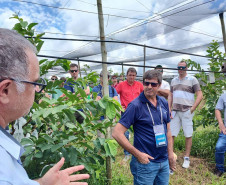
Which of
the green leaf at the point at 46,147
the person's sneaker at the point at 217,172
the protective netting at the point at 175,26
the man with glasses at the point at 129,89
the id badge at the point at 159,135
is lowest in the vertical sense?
the person's sneaker at the point at 217,172

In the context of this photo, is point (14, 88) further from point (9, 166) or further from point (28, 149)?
point (28, 149)

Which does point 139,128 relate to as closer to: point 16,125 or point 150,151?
point 150,151

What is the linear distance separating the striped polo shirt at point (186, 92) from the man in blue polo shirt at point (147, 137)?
4.94ft

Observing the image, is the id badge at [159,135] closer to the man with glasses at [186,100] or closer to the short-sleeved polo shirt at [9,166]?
the short-sleeved polo shirt at [9,166]

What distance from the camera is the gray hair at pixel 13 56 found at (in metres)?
0.60

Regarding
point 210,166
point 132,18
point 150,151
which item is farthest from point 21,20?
point 132,18

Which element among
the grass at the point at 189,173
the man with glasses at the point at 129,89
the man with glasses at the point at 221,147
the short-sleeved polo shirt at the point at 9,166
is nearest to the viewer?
the short-sleeved polo shirt at the point at 9,166

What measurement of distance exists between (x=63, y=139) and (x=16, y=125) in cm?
32

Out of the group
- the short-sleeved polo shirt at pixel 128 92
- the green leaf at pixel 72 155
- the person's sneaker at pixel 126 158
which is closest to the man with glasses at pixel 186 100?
the short-sleeved polo shirt at pixel 128 92

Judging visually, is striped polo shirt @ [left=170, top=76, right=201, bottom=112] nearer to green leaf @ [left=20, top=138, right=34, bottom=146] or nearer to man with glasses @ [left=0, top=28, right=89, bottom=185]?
green leaf @ [left=20, top=138, right=34, bottom=146]

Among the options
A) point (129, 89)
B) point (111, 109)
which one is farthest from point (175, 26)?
point (111, 109)

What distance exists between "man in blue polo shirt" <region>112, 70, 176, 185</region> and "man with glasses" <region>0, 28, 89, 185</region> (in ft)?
3.72

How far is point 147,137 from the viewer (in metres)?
1.78

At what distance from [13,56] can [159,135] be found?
1439 mm
